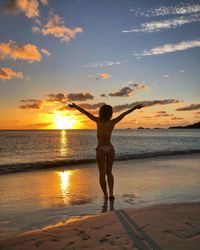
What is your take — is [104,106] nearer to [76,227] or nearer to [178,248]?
[76,227]

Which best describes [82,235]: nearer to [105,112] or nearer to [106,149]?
[106,149]

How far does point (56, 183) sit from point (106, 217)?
4951 millimetres

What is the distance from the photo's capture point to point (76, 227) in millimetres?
4863

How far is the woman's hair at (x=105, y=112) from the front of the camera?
696 centimetres

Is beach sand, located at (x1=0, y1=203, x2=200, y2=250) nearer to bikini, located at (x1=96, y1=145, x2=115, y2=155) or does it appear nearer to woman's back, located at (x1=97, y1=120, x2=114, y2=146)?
bikini, located at (x1=96, y1=145, x2=115, y2=155)

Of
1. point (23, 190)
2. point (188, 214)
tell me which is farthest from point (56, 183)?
point (188, 214)

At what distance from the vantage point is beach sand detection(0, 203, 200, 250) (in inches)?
159

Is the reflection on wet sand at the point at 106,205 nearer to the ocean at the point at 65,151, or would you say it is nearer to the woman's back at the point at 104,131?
the woman's back at the point at 104,131

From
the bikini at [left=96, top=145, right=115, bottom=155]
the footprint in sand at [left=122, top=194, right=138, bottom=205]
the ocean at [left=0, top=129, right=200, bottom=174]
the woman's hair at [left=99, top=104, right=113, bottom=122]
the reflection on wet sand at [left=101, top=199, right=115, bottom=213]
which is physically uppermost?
the woman's hair at [left=99, top=104, right=113, bottom=122]

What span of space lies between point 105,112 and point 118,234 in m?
3.19

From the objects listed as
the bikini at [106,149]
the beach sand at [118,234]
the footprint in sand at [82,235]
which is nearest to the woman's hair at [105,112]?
the bikini at [106,149]

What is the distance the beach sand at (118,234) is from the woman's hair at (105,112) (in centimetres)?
238

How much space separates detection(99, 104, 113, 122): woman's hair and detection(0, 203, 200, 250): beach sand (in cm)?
238

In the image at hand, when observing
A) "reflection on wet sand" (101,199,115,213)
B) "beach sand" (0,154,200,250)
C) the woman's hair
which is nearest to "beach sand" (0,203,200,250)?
"beach sand" (0,154,200,250)
